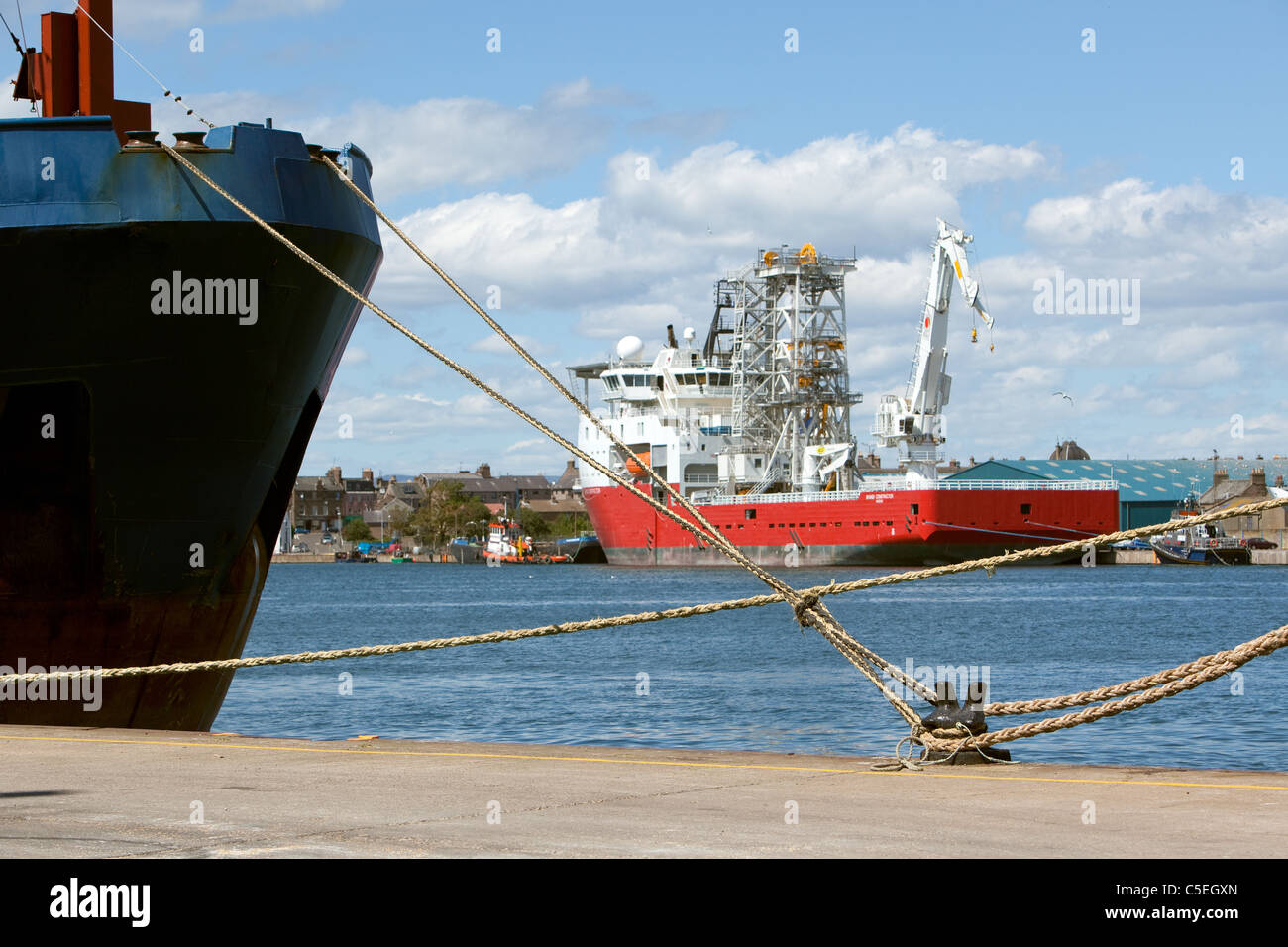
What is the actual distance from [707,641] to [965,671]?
10402 millimetres

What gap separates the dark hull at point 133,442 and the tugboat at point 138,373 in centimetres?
1

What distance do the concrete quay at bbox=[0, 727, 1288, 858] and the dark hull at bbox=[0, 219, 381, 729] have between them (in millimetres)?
3221

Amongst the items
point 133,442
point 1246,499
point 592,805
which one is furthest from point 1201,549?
point 592,805

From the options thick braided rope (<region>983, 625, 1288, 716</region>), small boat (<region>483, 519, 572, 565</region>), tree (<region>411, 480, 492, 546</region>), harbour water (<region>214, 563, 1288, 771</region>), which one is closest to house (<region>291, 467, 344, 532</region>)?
tree (<region>411, 480, 492, 546</region>)

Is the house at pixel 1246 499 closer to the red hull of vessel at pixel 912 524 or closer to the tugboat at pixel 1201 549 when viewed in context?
the tugboat at pixel 1201 549

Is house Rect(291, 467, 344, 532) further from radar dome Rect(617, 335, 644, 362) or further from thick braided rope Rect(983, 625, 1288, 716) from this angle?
thick braided rope Rect(983, 625, 1288, 716)

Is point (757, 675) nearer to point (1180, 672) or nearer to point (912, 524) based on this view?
point (1180, 672)

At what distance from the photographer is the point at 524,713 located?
61.7 ft

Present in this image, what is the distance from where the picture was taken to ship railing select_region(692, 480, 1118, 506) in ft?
213

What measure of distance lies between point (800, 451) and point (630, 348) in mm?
12629

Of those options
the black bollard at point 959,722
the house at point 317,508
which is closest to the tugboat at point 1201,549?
the black bollard at point 959,722

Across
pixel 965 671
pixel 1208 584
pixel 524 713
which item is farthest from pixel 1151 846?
pixel 1208 584

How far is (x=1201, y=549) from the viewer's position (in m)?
86.6

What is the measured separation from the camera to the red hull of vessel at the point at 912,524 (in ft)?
211
